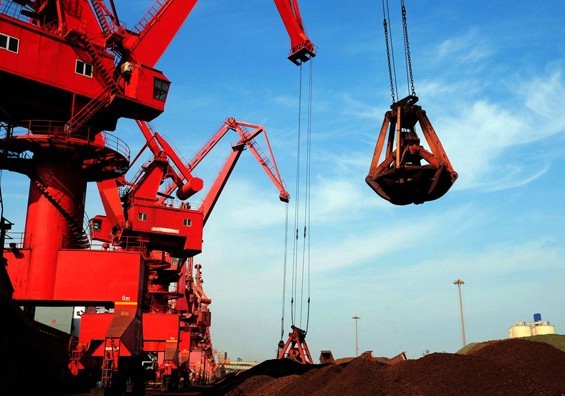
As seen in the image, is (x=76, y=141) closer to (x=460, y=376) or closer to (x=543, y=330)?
(x=460, y=376)

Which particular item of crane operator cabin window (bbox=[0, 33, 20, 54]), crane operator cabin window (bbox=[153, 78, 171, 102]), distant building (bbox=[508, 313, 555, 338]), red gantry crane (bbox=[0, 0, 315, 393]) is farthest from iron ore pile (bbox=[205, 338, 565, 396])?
distant building (bbox=[508, 313, 555, 338])

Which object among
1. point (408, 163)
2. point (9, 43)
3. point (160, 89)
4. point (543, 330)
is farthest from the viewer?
point (543, 330)

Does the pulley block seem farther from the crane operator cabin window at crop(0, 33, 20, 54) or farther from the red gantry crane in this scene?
the crane operator cabin window at crop(0, 33, 20, 54)

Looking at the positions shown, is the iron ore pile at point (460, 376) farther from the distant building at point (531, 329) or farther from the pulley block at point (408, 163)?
the distant building at point (531, 329)

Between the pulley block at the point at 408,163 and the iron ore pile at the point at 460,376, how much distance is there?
519 centimetres

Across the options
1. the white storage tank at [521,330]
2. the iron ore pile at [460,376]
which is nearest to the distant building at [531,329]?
the white storage tank at [521,330]

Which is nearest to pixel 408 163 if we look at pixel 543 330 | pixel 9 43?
pixel 9 43

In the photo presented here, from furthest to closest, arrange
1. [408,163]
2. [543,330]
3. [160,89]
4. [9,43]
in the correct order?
[543,330] < [160,89] < [9,43] < [408,163]

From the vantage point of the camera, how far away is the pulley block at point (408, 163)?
44.6 ft

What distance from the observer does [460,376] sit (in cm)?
1495

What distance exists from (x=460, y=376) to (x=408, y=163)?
20.4 ft

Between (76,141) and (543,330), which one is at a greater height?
(76,141)

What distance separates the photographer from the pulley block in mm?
13602

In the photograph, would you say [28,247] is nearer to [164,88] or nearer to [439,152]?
[164,88]
